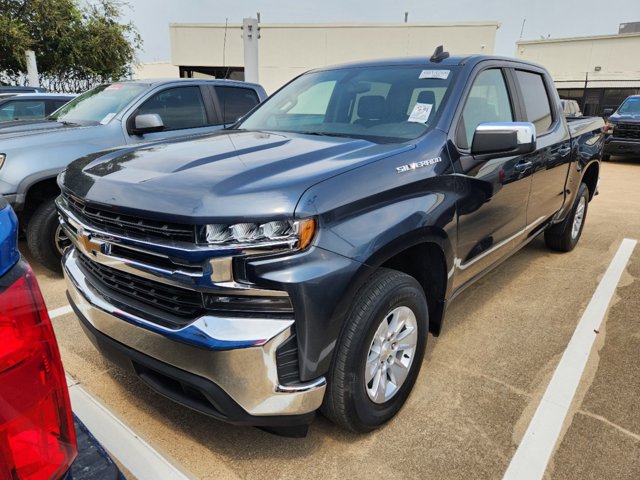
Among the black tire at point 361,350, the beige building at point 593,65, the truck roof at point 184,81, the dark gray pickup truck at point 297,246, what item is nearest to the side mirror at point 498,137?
the dark gray pickup truck at point 297,246

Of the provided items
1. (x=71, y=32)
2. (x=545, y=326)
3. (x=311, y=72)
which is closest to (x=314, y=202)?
(x=311, y=72)

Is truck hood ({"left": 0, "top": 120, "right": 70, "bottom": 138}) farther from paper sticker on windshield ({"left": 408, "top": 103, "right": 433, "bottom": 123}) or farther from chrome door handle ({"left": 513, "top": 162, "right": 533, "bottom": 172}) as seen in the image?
chrome door handle ({"left": 513, "top": 162, "right": 533, "bottom": 172})

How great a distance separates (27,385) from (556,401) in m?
2.62

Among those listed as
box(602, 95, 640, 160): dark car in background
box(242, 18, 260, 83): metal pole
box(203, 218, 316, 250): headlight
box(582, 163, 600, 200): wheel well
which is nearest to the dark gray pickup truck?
box(203, 218, 316, 250): headlight

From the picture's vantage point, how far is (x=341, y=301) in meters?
1.89

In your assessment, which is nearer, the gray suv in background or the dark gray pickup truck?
the dark gray pickup truck

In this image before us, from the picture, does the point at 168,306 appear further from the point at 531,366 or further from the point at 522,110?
the point at 522,110

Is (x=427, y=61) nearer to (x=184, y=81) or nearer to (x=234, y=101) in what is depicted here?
(x=184, y=81)

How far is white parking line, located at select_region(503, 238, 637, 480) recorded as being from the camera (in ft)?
7.17

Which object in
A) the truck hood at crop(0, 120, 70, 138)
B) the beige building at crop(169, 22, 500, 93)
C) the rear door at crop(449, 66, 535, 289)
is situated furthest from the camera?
the beige building at crop(169, 22, 500, 93)

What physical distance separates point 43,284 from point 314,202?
136 inches

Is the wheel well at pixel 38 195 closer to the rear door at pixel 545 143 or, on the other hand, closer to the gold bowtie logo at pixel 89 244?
the gold bowtie logo at pixel 89 244

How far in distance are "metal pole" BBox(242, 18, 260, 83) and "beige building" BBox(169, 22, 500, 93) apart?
12297 mm

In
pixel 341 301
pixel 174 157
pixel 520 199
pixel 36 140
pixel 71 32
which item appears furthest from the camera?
pixel 71 32
